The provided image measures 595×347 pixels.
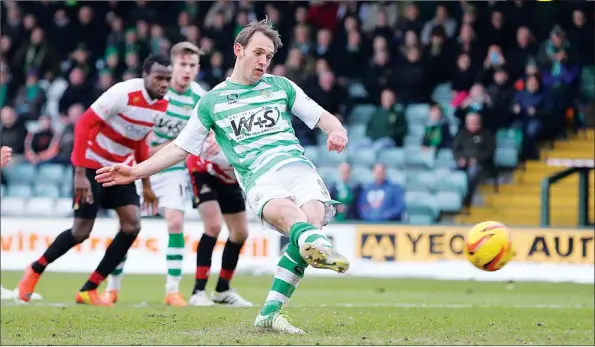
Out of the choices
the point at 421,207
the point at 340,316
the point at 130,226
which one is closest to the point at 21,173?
the point at 421,207

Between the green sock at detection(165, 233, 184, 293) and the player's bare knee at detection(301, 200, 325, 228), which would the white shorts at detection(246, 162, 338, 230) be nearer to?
the player's bare knee at detection(301, 200, 325, 228)

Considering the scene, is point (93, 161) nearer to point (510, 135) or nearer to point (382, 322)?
point (382, 322)

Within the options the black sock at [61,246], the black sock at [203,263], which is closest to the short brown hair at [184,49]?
the black sock at [203,263]

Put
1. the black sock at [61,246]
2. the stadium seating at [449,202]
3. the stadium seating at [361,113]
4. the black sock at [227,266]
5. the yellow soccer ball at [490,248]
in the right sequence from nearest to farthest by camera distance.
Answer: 1. the yellow soccer ball at [490,248]
2. the black sock at [61,246]
3. the black sock at [227,266]
4. the stadium seating at [449,202]
5. the stadium seating at [361,113]

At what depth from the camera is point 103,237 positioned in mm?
18172

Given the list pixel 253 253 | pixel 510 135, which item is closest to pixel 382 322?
pixel 253 253

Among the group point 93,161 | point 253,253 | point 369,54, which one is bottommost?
point 253,253

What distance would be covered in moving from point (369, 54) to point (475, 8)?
2.29 m

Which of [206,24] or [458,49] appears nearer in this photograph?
[458,49]

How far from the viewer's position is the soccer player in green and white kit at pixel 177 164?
40.1 feet

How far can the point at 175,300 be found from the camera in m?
12.1

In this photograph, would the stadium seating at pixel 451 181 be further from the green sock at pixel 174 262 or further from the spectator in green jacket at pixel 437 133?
the green sock at pixel 174 262

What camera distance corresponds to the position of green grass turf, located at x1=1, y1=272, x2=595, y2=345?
838 centimetres

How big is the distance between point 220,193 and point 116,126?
142 cm
